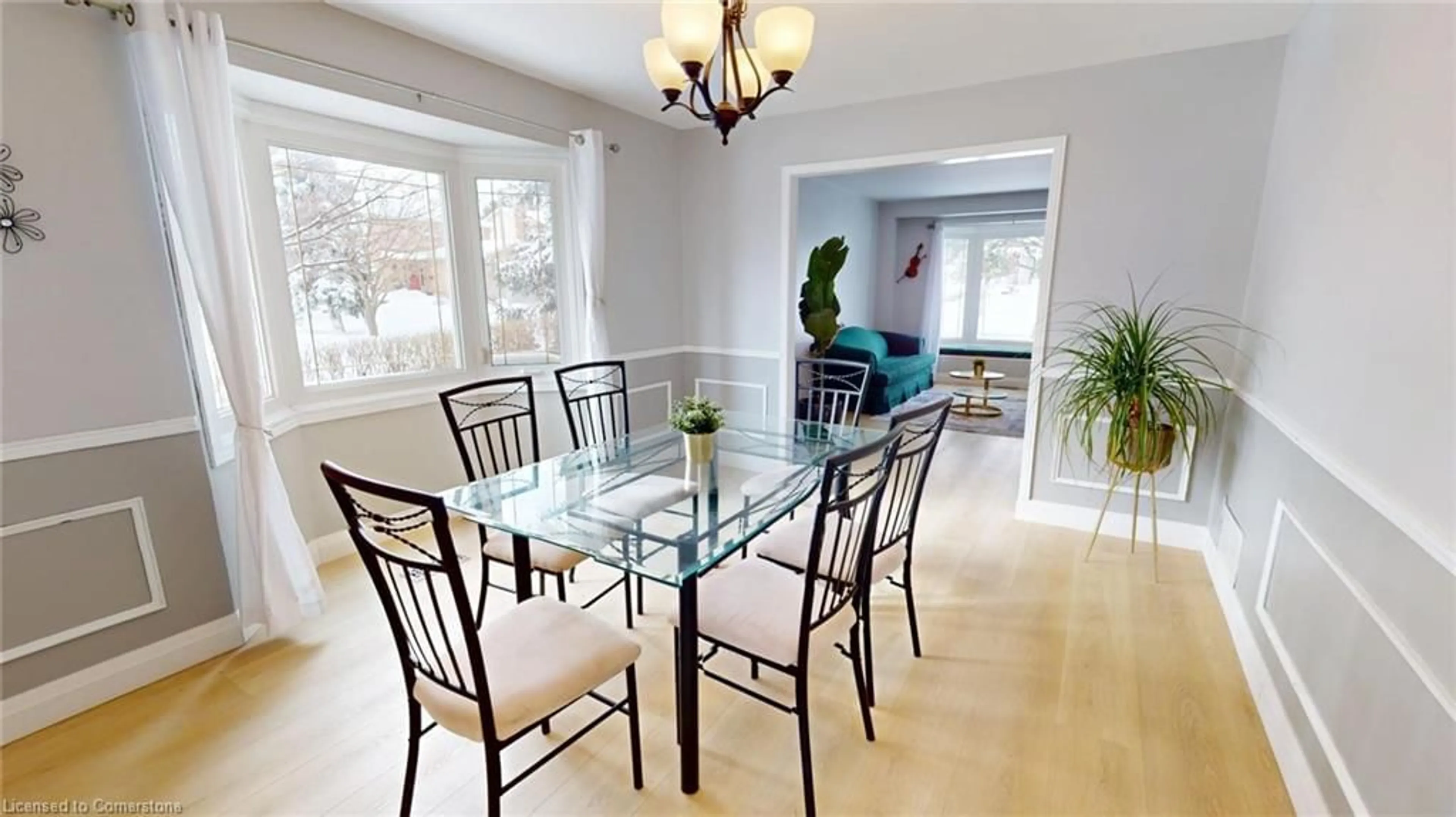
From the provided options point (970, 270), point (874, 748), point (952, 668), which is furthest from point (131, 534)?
point (970, 270)

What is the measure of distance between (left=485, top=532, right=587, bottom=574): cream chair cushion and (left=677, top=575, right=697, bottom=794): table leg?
2.01 feet

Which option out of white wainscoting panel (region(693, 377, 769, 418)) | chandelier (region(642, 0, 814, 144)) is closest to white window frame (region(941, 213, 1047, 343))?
white wainscoting panel (region(693, 377, 769, 418))

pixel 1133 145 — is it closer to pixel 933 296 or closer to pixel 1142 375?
pixel 1142 375

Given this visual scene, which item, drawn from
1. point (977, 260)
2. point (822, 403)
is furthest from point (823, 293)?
point (977, 260)

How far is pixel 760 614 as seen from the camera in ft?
5.36

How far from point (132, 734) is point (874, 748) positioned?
2.27m

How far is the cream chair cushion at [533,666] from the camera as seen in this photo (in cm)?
132

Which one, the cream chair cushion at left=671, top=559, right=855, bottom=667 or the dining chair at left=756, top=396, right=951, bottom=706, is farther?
the dining chair at left=756, top=396, right=951, bottom=706

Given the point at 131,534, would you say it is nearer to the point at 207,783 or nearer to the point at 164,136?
the point at 207,783

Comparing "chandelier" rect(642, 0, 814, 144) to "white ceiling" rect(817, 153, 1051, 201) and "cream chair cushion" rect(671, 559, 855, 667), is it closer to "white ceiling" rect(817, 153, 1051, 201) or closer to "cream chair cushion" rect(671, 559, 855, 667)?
"cream chair cushion" rect(671, 559, 855, 667)

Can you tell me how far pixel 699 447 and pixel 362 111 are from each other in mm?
2209

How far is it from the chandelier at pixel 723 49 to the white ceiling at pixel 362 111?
1464 millimetres

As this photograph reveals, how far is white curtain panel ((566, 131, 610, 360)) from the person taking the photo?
3.39m

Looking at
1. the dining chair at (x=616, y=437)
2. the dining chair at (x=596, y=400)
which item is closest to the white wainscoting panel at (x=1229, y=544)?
the dining chair at (x=616, y=437)
